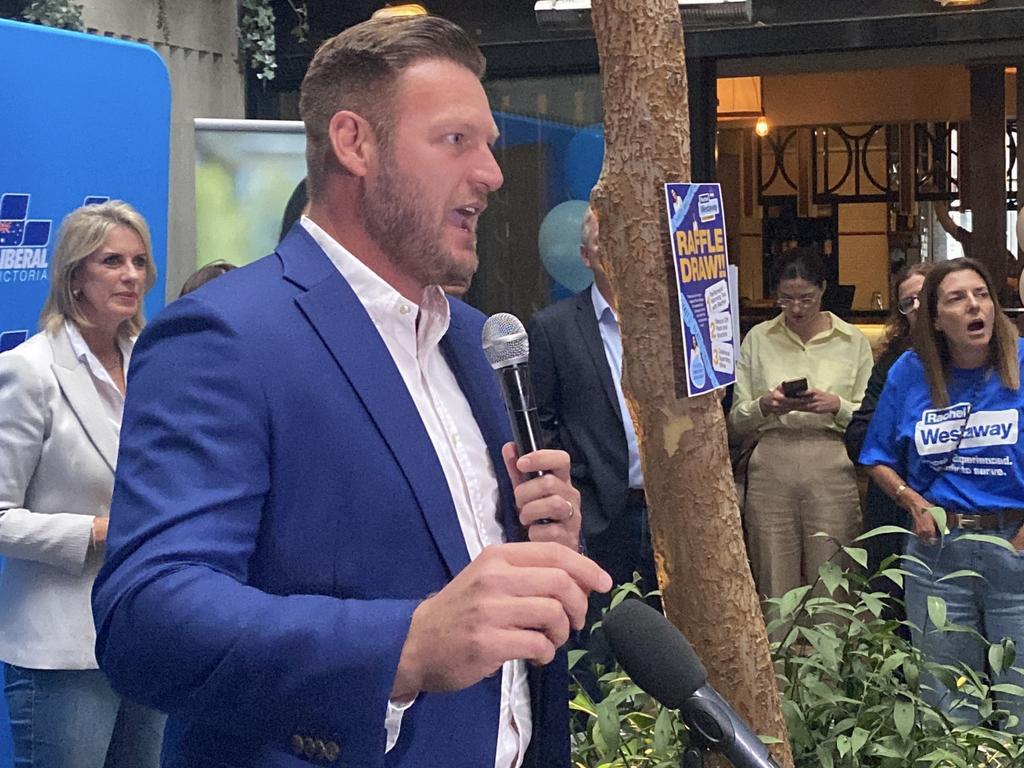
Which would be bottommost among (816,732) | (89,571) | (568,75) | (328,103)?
(816,732)

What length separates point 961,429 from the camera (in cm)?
465

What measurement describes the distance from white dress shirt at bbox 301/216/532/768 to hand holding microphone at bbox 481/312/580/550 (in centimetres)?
5

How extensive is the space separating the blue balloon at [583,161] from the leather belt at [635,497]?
278 cm

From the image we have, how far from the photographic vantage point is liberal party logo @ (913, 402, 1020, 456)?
459 cm

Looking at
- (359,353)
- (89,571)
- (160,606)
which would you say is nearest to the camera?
(160,606)

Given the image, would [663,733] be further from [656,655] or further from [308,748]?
[308,748]

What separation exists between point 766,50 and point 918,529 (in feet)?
9.48

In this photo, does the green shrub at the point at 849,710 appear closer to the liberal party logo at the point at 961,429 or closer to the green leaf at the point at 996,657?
the green leaf at the point at 996,657

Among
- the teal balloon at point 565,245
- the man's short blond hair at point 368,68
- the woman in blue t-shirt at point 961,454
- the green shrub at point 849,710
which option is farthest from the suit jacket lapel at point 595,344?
the man's short blond hair at point 368,68

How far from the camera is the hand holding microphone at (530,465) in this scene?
5.01 ft

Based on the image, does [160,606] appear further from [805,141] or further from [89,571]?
[805,141]

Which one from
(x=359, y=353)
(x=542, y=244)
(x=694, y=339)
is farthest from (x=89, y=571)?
(x=542, y=244)

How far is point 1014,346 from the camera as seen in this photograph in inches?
185

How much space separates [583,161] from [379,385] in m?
5.65
